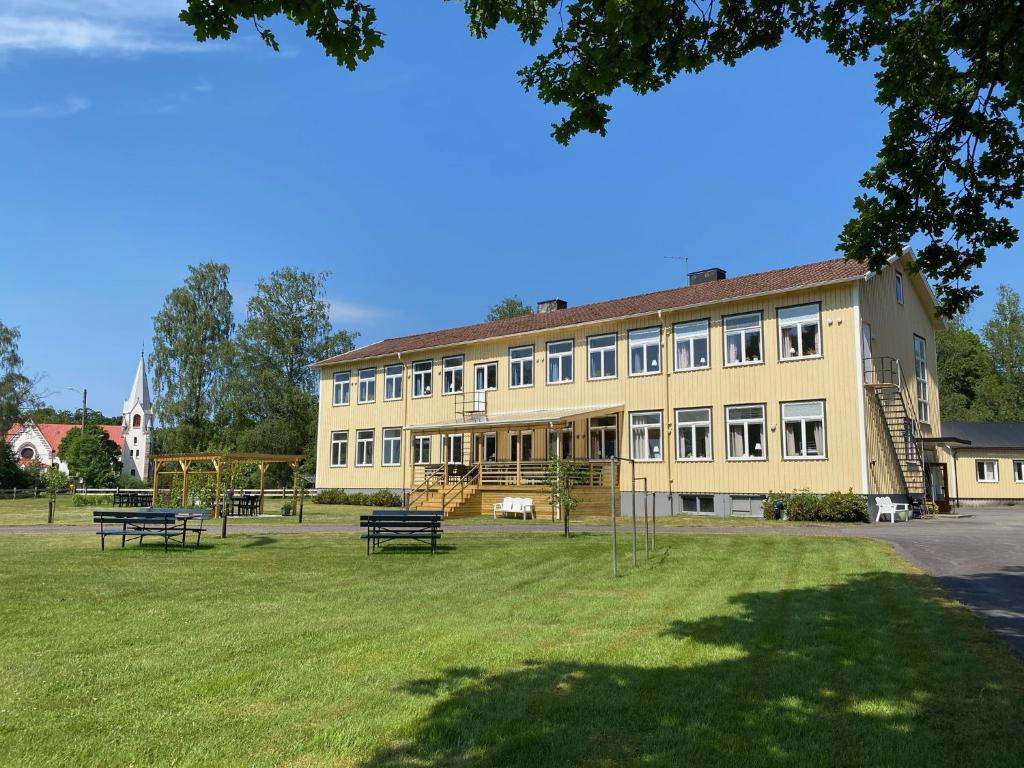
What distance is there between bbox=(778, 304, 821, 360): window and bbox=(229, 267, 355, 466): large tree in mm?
35923

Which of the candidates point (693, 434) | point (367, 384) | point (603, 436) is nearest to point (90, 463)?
point (367, 384)

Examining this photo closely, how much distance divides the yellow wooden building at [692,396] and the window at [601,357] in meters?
0.06

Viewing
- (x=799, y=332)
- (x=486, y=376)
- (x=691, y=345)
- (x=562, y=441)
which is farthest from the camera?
(x=486, y=376)

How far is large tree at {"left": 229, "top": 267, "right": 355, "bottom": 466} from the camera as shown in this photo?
5153 cm

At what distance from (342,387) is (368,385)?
2271 millimetres

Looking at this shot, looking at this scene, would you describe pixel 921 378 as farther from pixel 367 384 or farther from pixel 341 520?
pixel 367 384

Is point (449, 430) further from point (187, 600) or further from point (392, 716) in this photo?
point (392, 716)

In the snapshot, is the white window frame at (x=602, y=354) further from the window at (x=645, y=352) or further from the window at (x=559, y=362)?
the window at (x=559, y=362)

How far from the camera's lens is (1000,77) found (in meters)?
7.61

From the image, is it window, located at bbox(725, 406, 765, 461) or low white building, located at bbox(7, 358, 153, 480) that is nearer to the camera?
window, located at bbox(725, 406, 765, 461)

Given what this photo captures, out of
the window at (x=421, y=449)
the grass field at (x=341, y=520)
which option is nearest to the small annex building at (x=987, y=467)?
the grass field at (x=341, y=520)

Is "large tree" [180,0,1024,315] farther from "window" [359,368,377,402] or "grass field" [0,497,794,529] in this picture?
"window" [359,368,377,402]

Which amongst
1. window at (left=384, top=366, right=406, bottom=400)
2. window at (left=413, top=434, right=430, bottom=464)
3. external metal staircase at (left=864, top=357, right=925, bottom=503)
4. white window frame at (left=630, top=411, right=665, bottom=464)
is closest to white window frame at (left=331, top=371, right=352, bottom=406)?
window at (left=384, top=366, right=406, bottom=400)

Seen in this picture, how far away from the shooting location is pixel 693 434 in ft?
91.5
